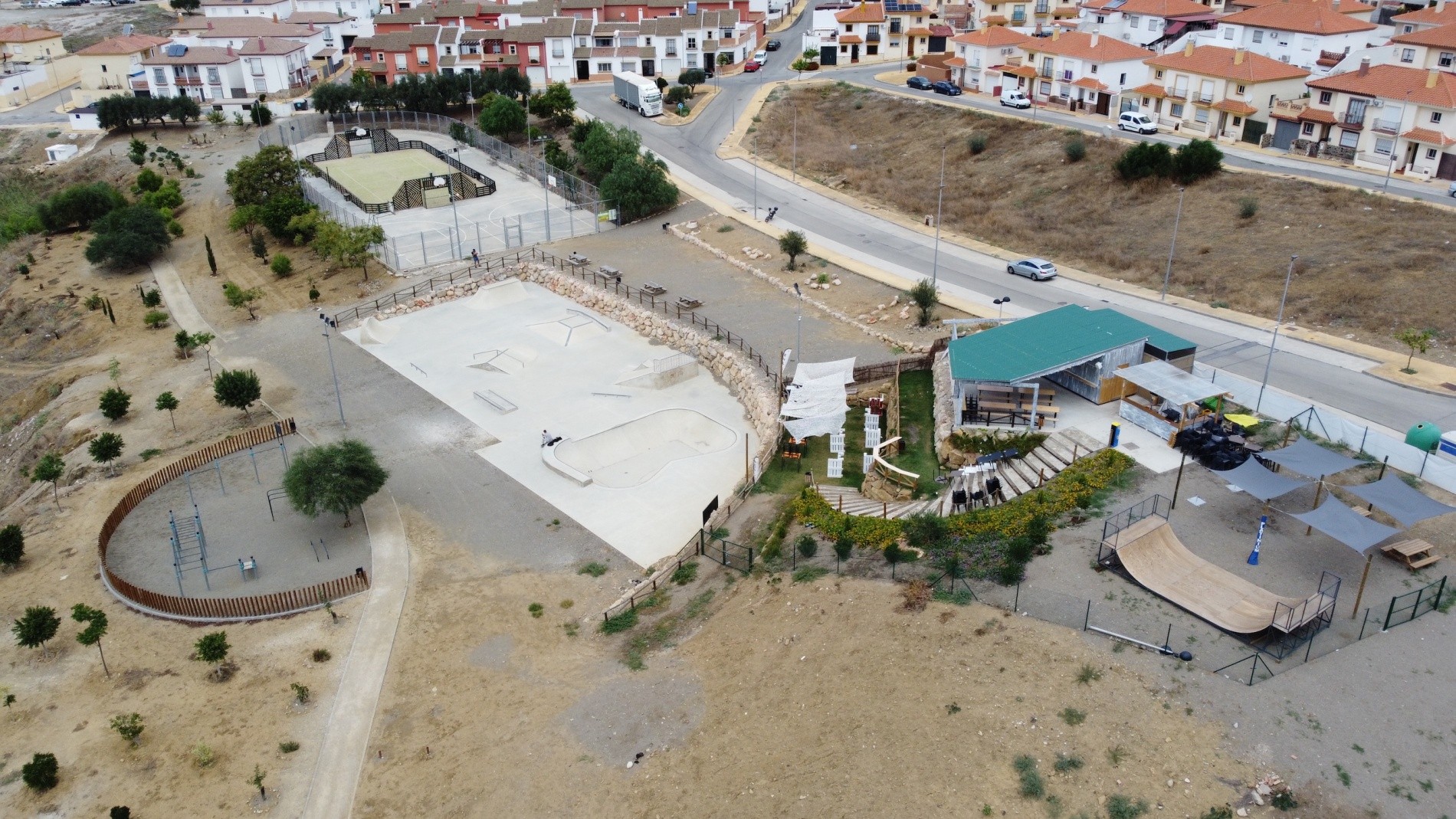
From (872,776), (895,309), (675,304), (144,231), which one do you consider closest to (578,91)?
(144,231)

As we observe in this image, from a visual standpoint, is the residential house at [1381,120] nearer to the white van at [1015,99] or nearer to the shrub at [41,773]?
the white van at [1015,99]

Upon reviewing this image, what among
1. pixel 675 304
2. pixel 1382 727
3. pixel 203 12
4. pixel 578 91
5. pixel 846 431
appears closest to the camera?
pixel 1382 727

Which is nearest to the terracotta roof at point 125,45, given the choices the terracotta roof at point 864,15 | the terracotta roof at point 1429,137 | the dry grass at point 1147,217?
the dry grass at point 1147,217

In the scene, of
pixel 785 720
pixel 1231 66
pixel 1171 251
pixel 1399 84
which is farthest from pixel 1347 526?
pixel 1231 66

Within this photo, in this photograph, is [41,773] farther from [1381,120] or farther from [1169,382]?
[1381,120]

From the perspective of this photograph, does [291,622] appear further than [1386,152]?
No

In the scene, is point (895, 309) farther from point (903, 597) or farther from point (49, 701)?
point (49, 701)
